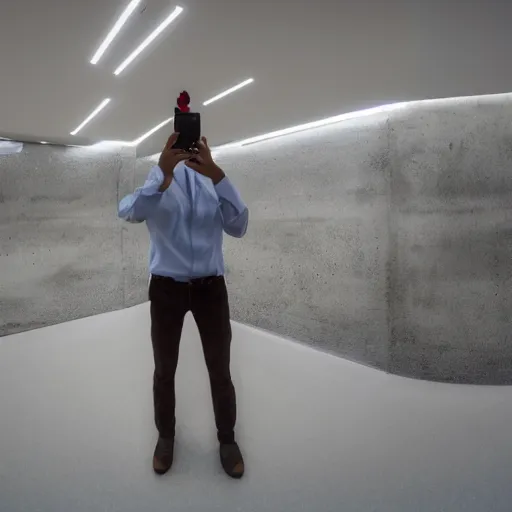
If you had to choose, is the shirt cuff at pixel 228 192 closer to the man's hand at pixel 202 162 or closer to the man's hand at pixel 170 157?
the man's hand at pixel 202 162

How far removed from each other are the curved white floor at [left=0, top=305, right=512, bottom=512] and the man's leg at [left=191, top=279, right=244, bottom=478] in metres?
0.13

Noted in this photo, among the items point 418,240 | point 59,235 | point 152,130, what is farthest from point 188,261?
point 59,235

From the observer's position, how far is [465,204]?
3.13 metres

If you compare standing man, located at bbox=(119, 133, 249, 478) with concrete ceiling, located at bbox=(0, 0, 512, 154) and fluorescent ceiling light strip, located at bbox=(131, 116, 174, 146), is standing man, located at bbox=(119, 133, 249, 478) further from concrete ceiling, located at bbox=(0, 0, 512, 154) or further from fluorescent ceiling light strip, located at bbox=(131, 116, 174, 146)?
fluorescent ceiling light strip, located at bbox=(131, 116, 174, 146)

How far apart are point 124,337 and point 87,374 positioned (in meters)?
1.18

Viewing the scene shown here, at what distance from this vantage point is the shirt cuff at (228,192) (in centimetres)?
173

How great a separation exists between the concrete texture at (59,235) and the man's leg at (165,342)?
389 cm

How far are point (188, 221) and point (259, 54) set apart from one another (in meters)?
1.16

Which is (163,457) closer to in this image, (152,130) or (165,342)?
(165,342)

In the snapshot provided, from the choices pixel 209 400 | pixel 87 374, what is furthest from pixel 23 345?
pixel 209 400

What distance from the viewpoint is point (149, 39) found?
214cm

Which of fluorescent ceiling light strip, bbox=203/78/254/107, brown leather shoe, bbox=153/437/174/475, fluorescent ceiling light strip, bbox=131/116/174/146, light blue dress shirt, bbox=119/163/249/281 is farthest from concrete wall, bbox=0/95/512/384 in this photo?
brown leather shoe, bbox=153/437/174/475

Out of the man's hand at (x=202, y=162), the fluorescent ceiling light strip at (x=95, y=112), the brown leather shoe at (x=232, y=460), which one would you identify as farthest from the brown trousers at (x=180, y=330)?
the fluorescent ceiling light strip at (x=95, y=112)

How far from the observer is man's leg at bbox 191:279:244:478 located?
6.06 feet
